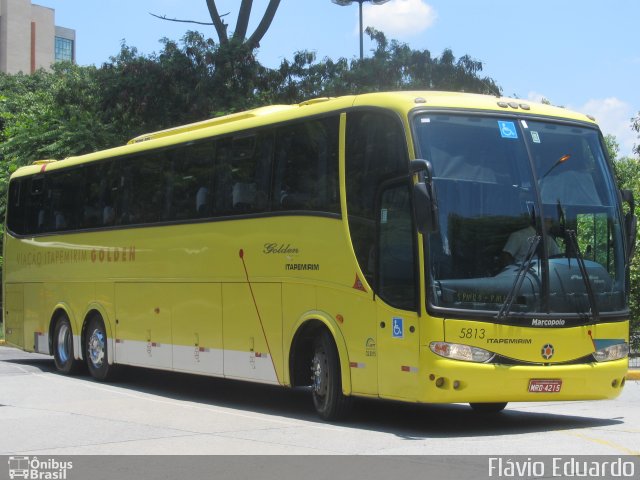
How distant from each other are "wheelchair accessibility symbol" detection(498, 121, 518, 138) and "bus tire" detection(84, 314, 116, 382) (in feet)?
31.0

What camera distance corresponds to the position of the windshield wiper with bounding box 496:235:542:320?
11414mm

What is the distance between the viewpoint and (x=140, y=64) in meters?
32.9

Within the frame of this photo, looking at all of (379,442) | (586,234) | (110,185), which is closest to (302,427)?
(379,442)

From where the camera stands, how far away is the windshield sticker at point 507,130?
12.1 metres

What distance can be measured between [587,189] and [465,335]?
252cm

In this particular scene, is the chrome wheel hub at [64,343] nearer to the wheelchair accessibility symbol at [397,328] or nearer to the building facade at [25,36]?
the wheelchair accessibility symbol at [397,328]

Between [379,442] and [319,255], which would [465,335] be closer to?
[379,442]

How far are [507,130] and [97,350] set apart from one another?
9.95 meters

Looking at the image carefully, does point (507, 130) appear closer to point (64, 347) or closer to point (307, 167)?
point (307, 167)

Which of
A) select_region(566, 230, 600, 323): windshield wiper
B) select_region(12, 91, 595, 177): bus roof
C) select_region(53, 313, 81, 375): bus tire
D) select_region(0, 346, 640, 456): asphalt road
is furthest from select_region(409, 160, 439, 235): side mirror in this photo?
select_region(53, 313, 81, 375): bus tire

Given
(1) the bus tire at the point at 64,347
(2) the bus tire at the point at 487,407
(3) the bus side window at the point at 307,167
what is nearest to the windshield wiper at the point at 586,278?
(2) the bus tire at the point at 487,407

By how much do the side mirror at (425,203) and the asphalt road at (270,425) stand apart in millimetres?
2191

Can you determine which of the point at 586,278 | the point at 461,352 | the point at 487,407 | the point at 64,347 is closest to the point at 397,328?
the point at 461,352

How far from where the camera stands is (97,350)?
63.6 ft
